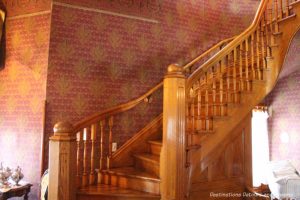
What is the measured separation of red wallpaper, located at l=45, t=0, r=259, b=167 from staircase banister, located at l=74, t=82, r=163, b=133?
0.82 ft

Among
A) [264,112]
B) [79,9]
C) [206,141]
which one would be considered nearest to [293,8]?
[206,141]

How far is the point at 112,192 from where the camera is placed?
332 centimetres

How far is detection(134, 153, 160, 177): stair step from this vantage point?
361 cm

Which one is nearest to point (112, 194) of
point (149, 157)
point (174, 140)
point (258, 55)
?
point (149, 157)

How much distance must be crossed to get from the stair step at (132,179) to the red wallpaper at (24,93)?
1.04 meters

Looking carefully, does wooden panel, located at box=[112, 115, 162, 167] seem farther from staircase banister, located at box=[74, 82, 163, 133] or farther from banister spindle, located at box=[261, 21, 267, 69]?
banister spindle, located at box=[261, 21, 267, 69]

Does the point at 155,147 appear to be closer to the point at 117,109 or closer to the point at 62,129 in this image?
the point at 117,109

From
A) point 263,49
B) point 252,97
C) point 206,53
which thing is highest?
point 206,53

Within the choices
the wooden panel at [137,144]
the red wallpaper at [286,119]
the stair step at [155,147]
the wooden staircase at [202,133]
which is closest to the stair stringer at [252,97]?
the wooden staircase at [202,133]

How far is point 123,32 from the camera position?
469 cm

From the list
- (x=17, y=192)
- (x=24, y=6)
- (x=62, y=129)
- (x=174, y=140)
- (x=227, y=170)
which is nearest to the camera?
(x=174, y=140)

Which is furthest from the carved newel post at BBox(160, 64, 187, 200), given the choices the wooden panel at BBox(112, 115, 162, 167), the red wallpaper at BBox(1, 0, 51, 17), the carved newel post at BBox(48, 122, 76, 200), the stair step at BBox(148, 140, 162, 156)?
the red wallpaper at BBox(1, 0, 51, 17)

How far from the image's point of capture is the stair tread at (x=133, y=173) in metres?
3.33

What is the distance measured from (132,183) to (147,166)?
379 millimetres
